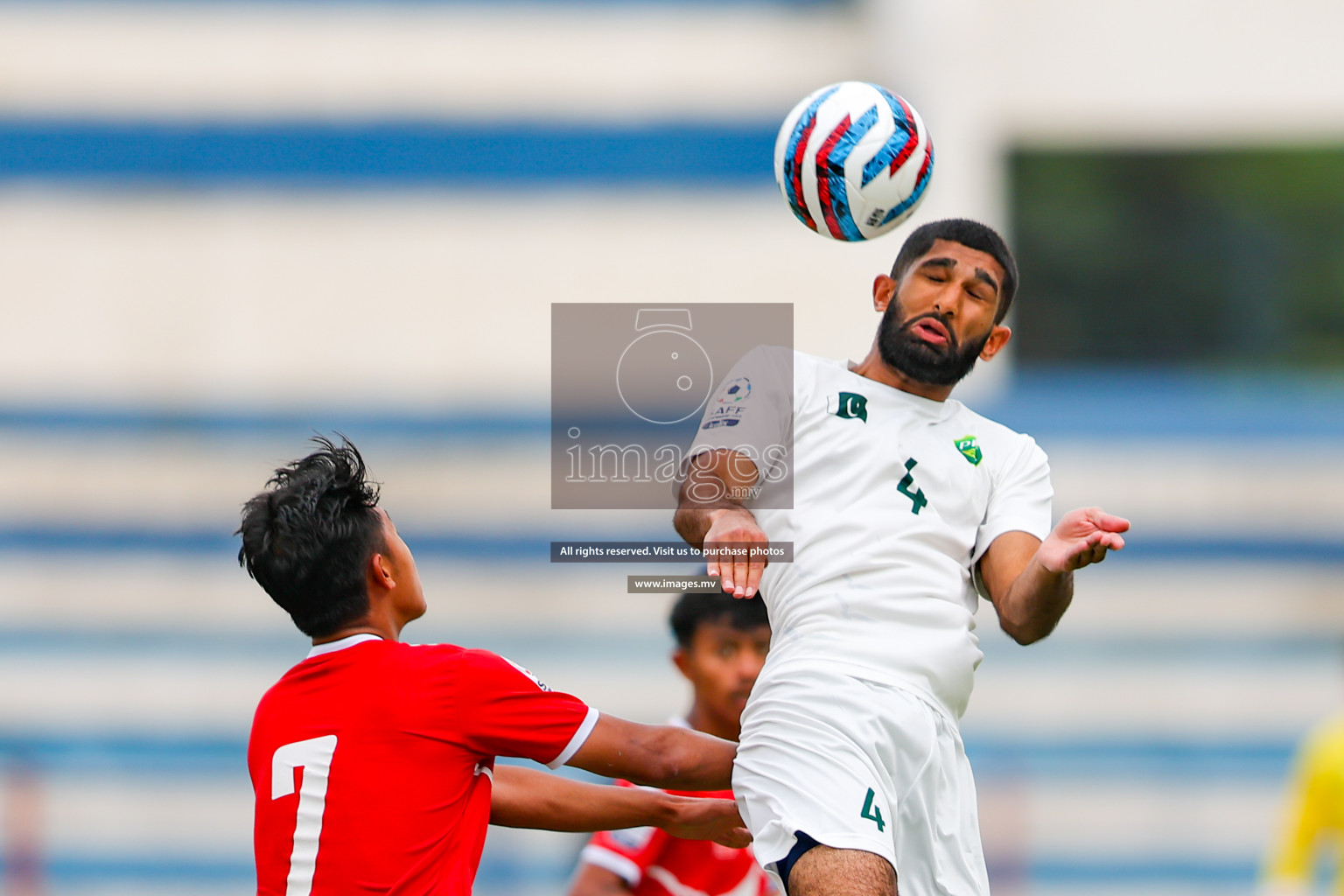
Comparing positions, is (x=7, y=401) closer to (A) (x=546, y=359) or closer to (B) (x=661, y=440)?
(A) (x=546, y=359)

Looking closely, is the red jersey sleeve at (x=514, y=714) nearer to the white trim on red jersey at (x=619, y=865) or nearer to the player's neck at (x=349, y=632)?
the player's neck at (x=349, y=632)

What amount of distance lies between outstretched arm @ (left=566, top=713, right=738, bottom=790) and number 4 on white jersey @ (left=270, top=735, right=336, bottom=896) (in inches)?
21.7

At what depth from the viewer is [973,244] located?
385cm

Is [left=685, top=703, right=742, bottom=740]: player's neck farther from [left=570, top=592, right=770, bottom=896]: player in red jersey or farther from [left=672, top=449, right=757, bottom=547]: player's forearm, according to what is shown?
[left=672, top=449, right=757, bottom=547]: player's forearm

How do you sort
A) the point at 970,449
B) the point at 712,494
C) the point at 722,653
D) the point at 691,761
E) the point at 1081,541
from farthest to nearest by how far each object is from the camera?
the point at 722,653 → the point at 970,449 → the point at 712,494 → the point at 691,761 → the point at 1081,541

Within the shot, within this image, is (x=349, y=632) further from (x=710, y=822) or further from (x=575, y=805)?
(x=710, y=822)

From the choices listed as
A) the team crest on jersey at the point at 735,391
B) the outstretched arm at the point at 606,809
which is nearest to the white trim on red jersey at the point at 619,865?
the outstretched arm at the point at 606,809

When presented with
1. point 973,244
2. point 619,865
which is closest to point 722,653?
point 619,865

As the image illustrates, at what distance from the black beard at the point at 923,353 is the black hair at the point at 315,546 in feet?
4.58

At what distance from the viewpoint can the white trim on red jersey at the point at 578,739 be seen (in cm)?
340

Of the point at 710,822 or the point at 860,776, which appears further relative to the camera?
the point at 710,822

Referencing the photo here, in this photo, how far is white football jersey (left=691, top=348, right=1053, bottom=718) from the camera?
3.67 meters

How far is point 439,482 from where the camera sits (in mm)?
11398

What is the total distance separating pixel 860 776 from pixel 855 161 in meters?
1.57
